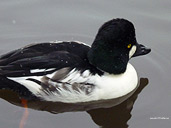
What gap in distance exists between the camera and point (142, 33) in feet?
26.4

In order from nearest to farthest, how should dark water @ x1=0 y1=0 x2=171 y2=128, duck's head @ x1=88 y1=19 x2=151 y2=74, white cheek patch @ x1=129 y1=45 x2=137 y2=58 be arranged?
duck's head @ x1=88 y1=19 x2=151 y2=74 → dark water @ x1=0 y1=0 x2=171 y2=128 → white cheek patch @ x1=129 y1=45 x2=137 y2=58

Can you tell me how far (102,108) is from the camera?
6.45 meters

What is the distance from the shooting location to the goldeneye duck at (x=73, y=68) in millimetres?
6125

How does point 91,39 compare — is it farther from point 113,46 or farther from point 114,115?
point 114,115

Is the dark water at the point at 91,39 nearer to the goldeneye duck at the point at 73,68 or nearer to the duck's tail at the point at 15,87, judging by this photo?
the duck's tail at the point at 15,87

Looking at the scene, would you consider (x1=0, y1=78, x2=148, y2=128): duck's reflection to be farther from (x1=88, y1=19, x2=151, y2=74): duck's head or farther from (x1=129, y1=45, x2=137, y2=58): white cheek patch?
(x1=129, y1=45, x2=137, y2=58): white cheek patch

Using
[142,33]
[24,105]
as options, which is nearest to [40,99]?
[24,105]

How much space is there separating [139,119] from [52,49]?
171cm

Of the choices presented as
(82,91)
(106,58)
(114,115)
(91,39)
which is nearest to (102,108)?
(114,115)

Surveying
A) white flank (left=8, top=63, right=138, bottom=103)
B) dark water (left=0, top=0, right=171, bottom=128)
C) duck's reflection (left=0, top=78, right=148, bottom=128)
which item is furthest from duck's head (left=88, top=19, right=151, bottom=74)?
dark water (left=0, top=0, right=171, bottom=128)

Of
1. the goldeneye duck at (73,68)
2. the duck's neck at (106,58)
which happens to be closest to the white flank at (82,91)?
the goldeneye duck at (73,68)

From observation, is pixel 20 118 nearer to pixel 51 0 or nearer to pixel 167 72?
pixel 167 72

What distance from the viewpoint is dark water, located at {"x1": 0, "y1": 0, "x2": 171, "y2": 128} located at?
624 centimetres

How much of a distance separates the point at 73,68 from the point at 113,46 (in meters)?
0.71
